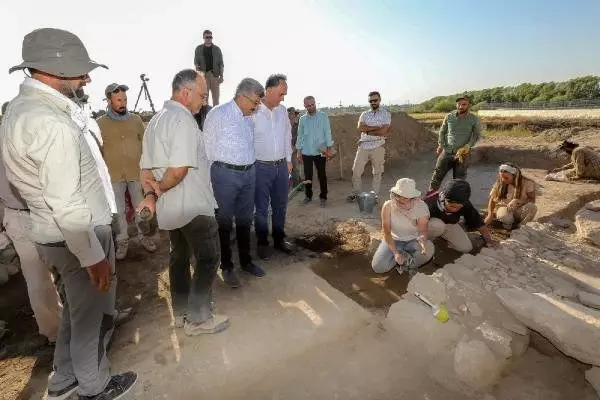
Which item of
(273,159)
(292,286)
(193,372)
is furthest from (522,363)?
(273,159)

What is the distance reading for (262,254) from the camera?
13.6 ft

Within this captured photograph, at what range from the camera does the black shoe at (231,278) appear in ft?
11.2

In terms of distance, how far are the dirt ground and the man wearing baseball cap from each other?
2.80 ft

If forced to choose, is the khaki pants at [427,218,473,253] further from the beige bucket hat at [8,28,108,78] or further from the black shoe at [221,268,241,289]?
the beige bucket hat at [8,28,108,78]

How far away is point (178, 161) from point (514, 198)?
15.2 ft

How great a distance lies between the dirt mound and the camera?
29.5ft

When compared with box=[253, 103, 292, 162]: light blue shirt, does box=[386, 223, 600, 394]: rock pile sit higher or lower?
lower

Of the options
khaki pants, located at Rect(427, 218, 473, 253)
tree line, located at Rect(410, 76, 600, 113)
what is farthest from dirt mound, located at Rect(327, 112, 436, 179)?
tree line, located at Rect(410, 76, 600, 113)

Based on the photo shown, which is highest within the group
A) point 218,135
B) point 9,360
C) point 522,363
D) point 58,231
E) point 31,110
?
point 31,110

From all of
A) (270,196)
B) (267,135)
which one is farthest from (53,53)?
(270,196)

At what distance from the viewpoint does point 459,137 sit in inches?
221

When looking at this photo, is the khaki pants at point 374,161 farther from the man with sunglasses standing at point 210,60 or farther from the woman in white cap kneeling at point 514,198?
the man with sunglasses standing at point 210,60

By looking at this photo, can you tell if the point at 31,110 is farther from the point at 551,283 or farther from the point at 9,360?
the point at 551,283

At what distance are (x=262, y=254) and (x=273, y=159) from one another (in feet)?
3.69
